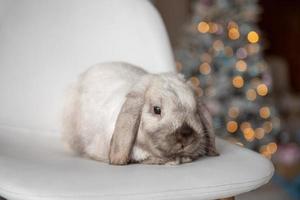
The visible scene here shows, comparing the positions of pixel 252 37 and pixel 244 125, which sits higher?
pixel 252 37

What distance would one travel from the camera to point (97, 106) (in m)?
1.21

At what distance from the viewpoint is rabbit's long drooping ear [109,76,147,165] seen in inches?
42.3

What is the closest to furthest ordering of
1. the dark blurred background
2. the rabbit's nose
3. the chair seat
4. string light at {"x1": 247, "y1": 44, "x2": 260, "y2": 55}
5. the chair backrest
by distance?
the chair seat
the rabbit's nose
the chair backrest
the dark blurred background
string light at {"x1": 247, "y1": 44, "x2": 260, "y2": 55}

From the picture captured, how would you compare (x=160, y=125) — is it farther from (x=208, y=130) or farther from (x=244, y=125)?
(x=244, y=125)

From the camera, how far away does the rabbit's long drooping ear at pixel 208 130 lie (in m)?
1.14

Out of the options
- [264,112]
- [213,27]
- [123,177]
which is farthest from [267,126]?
[123,177]

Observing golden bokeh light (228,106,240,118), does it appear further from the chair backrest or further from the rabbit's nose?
the rabbit's nose

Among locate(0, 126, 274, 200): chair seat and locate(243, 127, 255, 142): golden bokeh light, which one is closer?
locate(0, 126, 274, 200): chair seat

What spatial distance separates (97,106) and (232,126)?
65.1 inches

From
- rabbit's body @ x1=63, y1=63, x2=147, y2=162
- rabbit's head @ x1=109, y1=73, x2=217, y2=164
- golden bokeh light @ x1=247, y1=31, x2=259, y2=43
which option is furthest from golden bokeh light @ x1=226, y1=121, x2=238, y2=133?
rabbit's head @ x1=109, y1=73, x2=217, y2=164

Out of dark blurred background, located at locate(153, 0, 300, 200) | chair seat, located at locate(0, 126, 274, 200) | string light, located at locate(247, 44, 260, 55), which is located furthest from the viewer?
string light, located at locate(247, 44, 260, 55)

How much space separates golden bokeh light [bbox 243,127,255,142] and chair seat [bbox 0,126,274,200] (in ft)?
5.24

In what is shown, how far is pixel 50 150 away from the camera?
1.26 m

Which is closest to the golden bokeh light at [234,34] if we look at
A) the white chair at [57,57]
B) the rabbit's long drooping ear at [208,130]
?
the white chair at [57,57]
